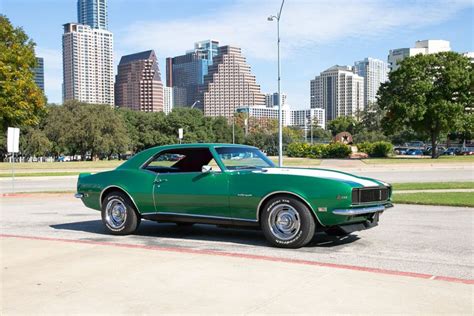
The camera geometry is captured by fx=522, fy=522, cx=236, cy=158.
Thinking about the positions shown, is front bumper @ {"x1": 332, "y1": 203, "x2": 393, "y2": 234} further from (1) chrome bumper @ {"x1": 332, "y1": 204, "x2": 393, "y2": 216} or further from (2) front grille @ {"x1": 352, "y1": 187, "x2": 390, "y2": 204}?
(2) front grille @ {"x1": 352, "y1": 187, "x2": 390, "y2": 204}

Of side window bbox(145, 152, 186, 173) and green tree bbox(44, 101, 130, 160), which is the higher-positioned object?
green tree bbox(44, 101, 130, 160)

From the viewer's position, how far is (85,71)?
19025 cm

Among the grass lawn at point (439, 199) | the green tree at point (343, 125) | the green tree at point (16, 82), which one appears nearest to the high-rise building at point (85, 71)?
the green tree at point (343, 125)

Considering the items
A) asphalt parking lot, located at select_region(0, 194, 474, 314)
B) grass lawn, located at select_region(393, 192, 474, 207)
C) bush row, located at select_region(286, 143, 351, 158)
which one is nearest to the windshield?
asphalt parking lot, located at select_region(0, 194, 474, 314)

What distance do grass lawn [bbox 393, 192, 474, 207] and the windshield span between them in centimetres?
660

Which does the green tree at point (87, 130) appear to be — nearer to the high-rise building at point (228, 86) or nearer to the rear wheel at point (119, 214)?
the rear wheel at point (119, 214)

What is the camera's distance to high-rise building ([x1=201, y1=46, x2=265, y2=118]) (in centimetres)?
16988

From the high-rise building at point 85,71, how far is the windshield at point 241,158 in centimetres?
18221

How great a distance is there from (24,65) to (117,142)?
1201 inches

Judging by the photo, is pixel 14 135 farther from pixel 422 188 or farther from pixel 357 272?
pixel 357 272

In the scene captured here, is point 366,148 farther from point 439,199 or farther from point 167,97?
point 167,97

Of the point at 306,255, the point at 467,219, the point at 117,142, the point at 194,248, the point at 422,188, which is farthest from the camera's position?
the point at 117,142

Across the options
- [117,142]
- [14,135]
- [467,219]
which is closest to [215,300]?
[467,219]

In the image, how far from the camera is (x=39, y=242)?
7.89 meters
